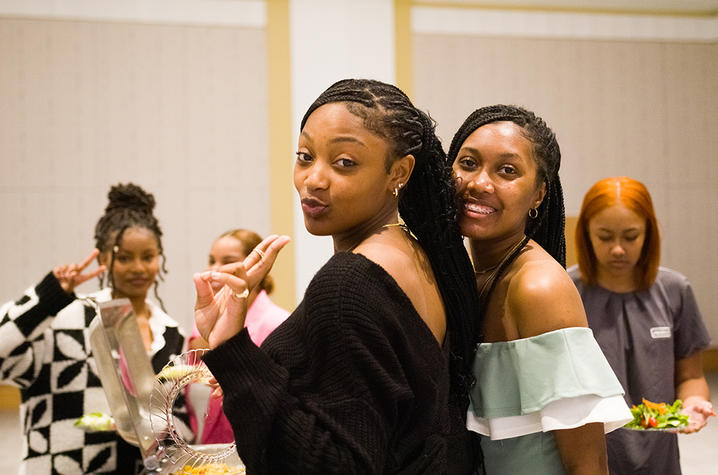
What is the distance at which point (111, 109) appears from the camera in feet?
20.7

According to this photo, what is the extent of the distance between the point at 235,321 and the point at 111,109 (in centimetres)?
566

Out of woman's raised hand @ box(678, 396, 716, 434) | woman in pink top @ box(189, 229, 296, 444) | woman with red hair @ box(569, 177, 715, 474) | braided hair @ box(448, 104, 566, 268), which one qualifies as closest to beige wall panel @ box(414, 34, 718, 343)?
woman in pink top @ box(189, 229, 296, 444)

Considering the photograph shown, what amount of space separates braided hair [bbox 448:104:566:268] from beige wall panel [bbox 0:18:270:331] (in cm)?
500

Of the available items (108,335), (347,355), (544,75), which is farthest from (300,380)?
(544,75)

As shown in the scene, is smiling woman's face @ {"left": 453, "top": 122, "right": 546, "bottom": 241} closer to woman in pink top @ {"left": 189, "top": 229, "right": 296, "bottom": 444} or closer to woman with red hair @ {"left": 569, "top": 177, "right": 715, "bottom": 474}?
woman in pink top @ {"left": 189, "top": 229, "right": 296, "bottom": 444}

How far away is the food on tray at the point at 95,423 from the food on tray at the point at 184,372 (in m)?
0.97

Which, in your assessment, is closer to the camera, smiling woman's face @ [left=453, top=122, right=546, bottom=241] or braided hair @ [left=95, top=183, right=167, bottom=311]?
smiling woman's face @ [left=453, top=122, right=546, bottom=241]

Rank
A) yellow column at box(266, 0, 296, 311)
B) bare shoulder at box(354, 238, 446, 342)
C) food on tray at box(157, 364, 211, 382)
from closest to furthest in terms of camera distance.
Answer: bare shoulder at box(354, 238, 446, 342), food on tray at box(157, 364, 211, 382), yellow column at box(266, 0, 296, 311)

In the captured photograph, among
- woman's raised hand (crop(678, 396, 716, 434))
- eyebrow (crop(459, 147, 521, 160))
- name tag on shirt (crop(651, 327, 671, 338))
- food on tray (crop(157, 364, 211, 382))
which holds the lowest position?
woman's raised hand (crop(678, 396, 716, 434))

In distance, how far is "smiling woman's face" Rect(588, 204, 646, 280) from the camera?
8.88 ft

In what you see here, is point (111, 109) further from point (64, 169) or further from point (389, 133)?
point (389, 133)

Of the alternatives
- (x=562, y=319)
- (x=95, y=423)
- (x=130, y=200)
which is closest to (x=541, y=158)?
(x=562, y=319)

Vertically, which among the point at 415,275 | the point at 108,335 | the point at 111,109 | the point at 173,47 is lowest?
the point at 108,335

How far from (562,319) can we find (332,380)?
49 centimetres
